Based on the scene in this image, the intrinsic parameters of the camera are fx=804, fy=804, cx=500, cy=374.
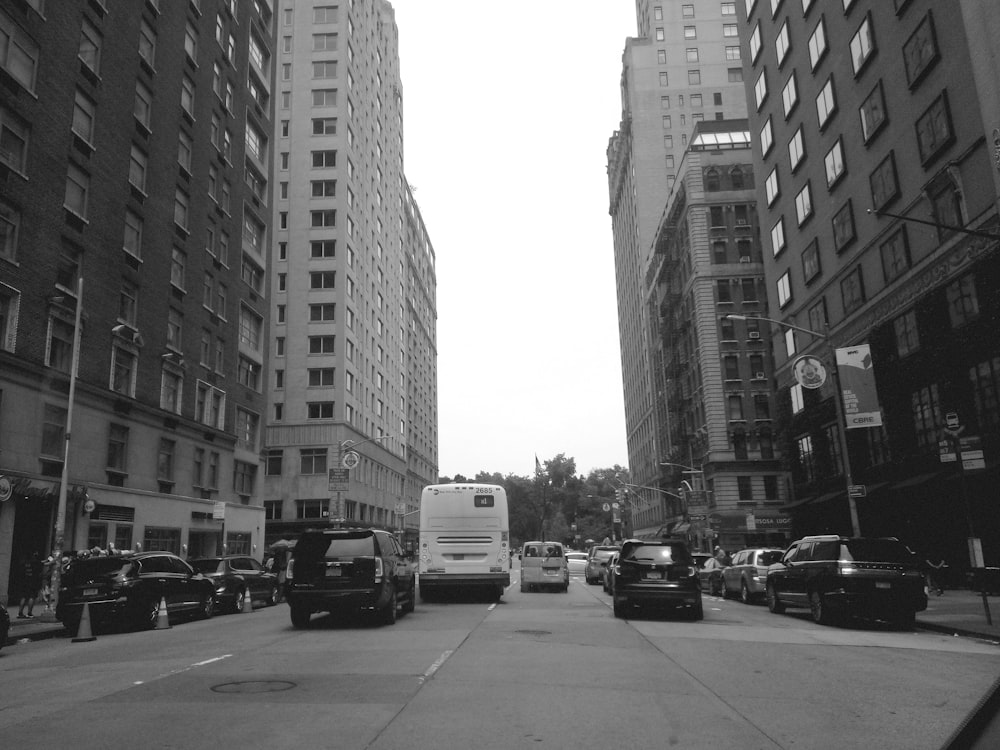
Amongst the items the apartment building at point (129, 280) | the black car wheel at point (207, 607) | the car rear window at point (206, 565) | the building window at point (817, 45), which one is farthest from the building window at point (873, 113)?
the black car wheel at point (207, 607)

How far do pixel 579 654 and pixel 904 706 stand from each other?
15.5 feet

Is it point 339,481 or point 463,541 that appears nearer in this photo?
point 463,541

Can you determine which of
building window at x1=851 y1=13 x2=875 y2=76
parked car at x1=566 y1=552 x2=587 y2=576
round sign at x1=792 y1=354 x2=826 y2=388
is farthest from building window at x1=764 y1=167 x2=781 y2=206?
parked car at x1=566 y1=552 x2=587 y2=576

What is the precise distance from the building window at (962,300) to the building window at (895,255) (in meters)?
3.45

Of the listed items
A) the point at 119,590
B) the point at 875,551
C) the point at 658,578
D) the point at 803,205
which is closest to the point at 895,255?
the point at 803,205

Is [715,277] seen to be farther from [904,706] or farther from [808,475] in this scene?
[904,706]

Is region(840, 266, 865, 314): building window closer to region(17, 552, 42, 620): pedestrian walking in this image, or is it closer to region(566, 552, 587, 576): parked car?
region(566, 552, 587, 576): parked car

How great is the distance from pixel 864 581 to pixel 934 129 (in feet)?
62.1

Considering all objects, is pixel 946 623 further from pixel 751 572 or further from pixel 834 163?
pixel 834 163

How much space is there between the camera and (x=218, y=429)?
40.4 m

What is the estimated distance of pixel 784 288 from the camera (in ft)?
147

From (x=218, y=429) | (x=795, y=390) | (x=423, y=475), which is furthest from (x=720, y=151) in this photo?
(x=423, y=475)

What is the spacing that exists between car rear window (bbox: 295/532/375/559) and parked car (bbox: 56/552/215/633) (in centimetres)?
414

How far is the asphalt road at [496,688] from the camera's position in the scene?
6.61m
